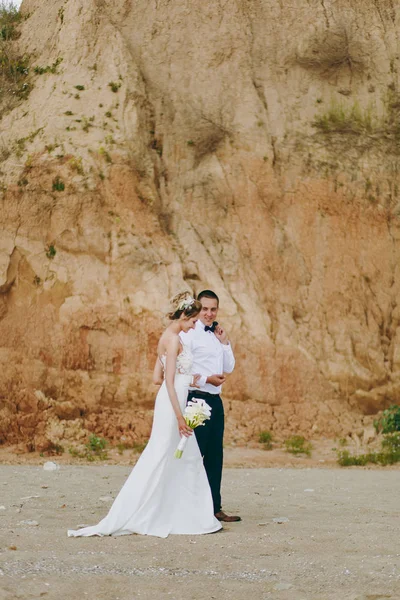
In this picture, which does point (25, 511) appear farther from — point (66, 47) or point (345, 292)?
point (66, 47)

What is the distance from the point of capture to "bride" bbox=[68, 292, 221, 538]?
746cm

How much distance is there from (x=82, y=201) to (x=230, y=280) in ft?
10.4

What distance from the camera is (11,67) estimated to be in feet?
61.7

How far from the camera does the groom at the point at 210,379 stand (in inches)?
322

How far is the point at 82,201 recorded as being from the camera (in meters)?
16.5

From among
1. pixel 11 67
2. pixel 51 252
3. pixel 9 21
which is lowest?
pixel 51 252

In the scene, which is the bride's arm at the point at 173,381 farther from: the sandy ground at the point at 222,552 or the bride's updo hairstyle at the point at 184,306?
the sandy ground at the point at 222,552

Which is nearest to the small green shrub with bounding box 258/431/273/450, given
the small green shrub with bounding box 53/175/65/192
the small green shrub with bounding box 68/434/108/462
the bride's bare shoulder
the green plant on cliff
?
the small green shrub with bounding box 68/434/108/462

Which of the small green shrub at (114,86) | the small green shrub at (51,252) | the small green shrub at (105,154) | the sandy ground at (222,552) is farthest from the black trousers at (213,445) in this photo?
the small green shrub at (114,86)

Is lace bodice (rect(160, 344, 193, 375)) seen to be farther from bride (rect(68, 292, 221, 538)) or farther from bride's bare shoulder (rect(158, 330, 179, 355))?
bride's bare shoulder (rect(158, 330, 179, 355))

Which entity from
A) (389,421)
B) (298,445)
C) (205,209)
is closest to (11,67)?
(205,209)

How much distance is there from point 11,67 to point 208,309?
12.4 m

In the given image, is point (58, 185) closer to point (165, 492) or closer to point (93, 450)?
point (93, 450)

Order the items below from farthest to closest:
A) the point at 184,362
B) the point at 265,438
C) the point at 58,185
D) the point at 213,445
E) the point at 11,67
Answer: the point at 11,67
the point at 58,185
the point at 265,438
the point at 213,445
the point at 184,362
